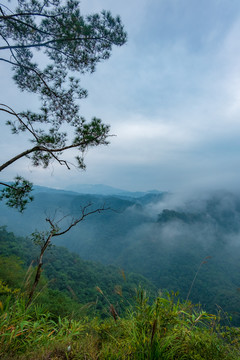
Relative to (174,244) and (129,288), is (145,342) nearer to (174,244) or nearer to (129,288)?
(129,288)

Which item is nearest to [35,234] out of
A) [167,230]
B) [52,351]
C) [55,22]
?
[52,351]

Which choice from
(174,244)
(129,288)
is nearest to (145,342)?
(129,288)

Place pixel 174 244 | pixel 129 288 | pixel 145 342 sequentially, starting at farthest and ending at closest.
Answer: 1. pixel 174 244
2. pixel 129 288
3. pixel 145 342

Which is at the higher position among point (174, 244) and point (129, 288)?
point (129, 288)

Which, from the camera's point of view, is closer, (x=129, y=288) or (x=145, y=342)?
(x=145, y=342)

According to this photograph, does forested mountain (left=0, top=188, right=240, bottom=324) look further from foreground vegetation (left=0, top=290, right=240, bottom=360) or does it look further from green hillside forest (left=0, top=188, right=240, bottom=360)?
foreground vegetation (left=0, top=290, right=240, bottom=360)

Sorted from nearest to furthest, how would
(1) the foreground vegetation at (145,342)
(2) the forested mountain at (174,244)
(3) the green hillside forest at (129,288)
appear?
(1) the foreground vegetation at (145,342)
(3) the green hillside forest at (129,288)
(2) the forested mountain at (174,244)

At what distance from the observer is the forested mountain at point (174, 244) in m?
72.1

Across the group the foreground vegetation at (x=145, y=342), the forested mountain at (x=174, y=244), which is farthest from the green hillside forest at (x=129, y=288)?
A: the forested mountain at (x=174, y=244)

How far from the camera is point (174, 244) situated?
363 ft

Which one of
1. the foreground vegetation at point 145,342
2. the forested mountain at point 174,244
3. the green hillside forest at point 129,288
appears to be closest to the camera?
the foreground vegetation at point 145,342

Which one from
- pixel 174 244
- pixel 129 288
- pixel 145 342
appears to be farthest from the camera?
pixel 174 244

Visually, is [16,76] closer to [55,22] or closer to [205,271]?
[55,22]

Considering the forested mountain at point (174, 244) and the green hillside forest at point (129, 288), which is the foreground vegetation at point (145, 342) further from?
the forested mountain at point (174, 244)
